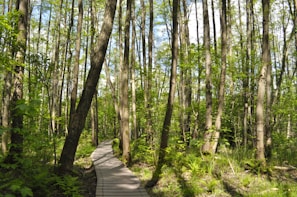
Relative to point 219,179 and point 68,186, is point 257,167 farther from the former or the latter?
point 68,186

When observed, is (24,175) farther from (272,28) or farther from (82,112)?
(272,28)

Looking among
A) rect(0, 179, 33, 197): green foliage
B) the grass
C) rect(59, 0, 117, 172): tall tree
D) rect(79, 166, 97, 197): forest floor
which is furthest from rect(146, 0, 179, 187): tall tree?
rect(0, 179, 33, 197): green foliage

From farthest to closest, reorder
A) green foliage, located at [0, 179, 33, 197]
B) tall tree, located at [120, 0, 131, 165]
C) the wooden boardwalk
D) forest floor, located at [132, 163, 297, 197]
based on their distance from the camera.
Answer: tall tree, located at [120, 0, 131, 165] → the wooden boardwalk → forest floor, located at [132, 163, 297, 197] → green foliage, located at [0, 179, 33, 197]

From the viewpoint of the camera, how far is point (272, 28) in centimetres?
2175

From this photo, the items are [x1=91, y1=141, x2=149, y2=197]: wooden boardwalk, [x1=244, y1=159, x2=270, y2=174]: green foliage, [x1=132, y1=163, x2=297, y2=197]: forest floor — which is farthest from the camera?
[x1=244, y1=159, x2=270, y2=174]: green foliage

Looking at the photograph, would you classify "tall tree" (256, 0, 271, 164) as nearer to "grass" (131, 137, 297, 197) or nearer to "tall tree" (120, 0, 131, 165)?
"grass" (131, 137, 297, 197)

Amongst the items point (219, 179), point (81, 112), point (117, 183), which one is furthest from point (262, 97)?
point (81, 112)

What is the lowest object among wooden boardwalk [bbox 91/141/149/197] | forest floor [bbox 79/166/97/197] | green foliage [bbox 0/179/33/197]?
forest floor [bbox 79/166/97/197]

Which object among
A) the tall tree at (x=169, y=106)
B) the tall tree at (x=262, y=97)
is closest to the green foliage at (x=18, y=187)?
the tall tree at (x=169, y=106)

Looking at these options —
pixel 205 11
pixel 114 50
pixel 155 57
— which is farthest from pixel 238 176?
pixel 114 50

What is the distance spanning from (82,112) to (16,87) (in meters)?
2.87

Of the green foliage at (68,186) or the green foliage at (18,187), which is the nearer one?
the green foliage at (18,187)

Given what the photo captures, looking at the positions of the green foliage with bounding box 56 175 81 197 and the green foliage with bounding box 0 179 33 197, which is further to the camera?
the green foliage with bounding box 56 175 81 197

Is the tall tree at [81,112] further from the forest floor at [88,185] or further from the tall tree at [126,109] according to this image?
the tall tree at [126,109]
